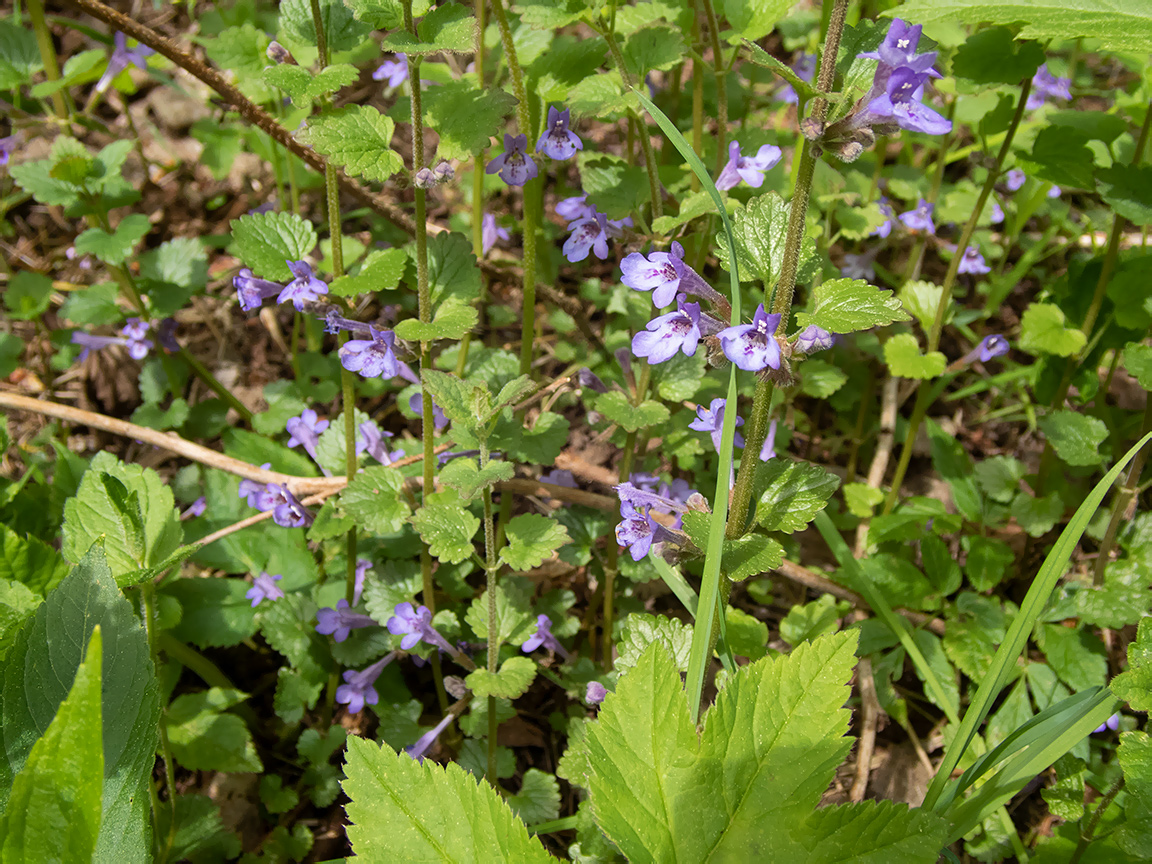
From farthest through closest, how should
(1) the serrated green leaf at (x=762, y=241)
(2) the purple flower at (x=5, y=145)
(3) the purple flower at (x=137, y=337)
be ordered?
1. (2) the purple flower at (x=5, y=145)
2. (3) the purple flower at (x=137, y=337)
3. (1) the serrated green leaf at (x=762, y=241)

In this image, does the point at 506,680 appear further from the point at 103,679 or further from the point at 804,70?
the point at 804,70

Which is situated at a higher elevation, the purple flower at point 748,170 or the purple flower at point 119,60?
the purple flower at point 119,60

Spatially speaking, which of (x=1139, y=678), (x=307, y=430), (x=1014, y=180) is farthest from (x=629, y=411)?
(x=1014, y=180)

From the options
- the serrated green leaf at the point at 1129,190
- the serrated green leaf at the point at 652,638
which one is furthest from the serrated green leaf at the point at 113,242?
the serrated green leaf at the point at 1129,190

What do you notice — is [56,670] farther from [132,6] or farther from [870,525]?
[132,6]

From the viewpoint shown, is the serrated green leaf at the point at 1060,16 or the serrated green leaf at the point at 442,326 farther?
the serrated green leaf at the point at 442,326

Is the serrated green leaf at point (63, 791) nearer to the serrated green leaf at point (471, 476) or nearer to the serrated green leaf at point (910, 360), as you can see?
the serrated green leaf at point (471, 476)
